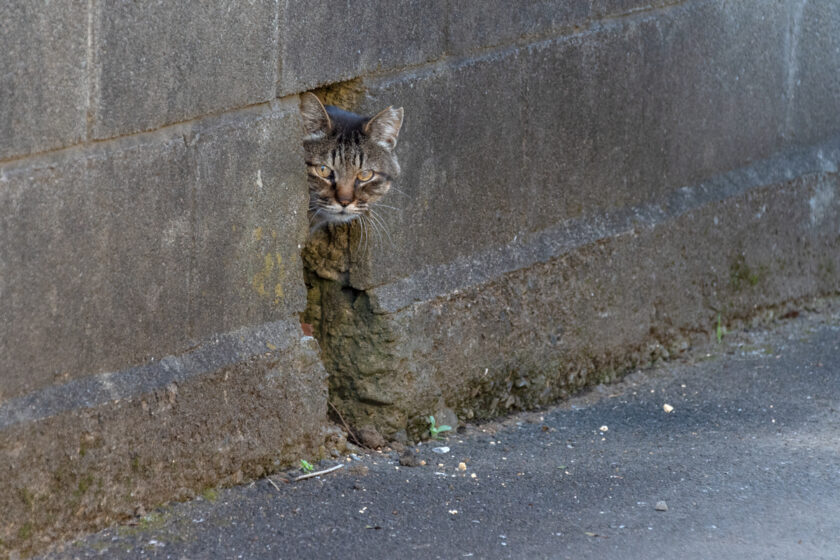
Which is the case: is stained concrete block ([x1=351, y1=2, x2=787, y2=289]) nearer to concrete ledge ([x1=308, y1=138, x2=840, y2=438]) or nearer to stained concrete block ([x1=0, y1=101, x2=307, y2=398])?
concrete ledge ([x1=308, y1=138, x2=840, y2=438])

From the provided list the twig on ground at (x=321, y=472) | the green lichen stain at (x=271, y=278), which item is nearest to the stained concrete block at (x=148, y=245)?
the green lichen stain at (x=271, y=278)

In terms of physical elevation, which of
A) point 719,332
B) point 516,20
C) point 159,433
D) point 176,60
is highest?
point 516,20

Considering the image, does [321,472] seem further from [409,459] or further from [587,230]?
[587,230]

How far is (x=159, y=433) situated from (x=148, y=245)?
576 millimetres

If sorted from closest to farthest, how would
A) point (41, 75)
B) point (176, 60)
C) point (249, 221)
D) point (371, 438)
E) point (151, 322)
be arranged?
point (41, 75), point (176, 60), point (151, 322), point (249, 221), point (371, 438)

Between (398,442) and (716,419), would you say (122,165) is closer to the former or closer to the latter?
(398,442)

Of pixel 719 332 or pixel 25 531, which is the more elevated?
pixel 719 332

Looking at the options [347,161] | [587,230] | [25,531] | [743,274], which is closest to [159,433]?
[25,531]

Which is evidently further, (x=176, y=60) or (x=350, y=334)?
(x=350, y=334)

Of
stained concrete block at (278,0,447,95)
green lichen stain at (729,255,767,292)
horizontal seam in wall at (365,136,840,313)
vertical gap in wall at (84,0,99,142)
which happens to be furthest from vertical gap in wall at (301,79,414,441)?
green lichen stain at (729,255,767,292)

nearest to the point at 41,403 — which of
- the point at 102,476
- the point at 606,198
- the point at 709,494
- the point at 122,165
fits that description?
the point at 102,476

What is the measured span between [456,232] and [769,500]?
1490mm

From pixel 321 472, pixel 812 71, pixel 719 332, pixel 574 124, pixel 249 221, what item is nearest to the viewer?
pixel 249 221

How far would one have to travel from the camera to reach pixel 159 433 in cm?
340
